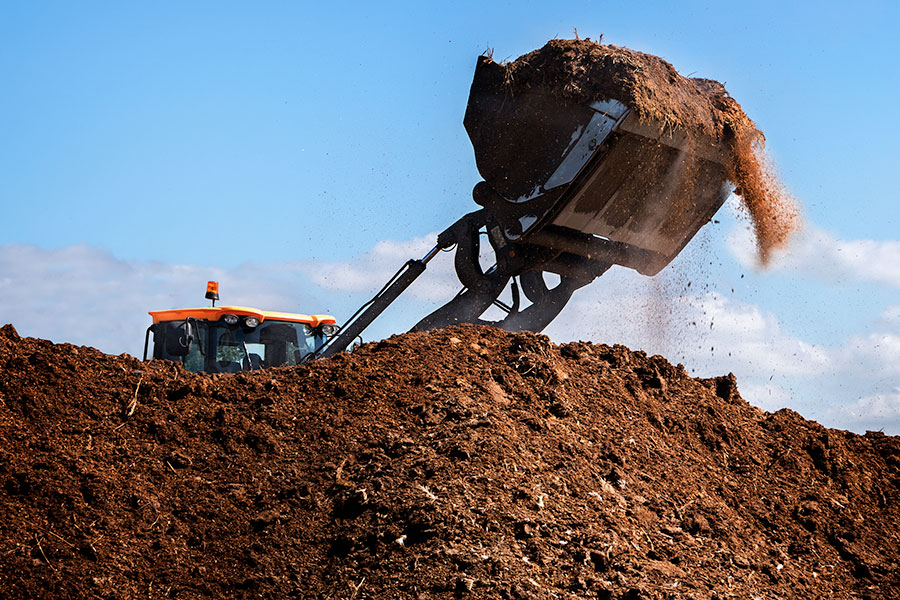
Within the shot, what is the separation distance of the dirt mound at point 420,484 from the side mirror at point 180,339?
1.63 metres

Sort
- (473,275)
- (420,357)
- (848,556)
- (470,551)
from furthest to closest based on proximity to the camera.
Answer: (473,275), (420,357), (848,556), (470,551)

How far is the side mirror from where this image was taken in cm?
758

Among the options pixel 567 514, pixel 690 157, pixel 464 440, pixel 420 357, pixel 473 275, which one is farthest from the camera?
pixel 473 275

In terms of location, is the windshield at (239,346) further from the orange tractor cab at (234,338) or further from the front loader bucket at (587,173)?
the front loader bucket at (587,173)

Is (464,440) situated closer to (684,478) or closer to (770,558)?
(684,478)

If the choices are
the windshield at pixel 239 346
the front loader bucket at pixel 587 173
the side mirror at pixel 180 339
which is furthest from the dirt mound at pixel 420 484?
the windshield at pixel 239 346

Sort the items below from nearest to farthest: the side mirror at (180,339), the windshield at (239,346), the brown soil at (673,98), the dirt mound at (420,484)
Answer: the dirt mound at (420,484) < the brown soil at (673,98) < the side mirror at (180,339) < the windshield at (239,346)

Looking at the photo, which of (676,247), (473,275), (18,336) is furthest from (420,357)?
(676,247)

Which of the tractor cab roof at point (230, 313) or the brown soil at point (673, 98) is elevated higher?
the brown soil at point (673, 98)

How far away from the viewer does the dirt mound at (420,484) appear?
4391mm

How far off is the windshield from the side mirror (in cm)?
13

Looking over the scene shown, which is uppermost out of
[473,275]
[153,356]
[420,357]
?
[473,275]

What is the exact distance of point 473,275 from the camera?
800 centimetres

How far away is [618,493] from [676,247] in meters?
3.65
